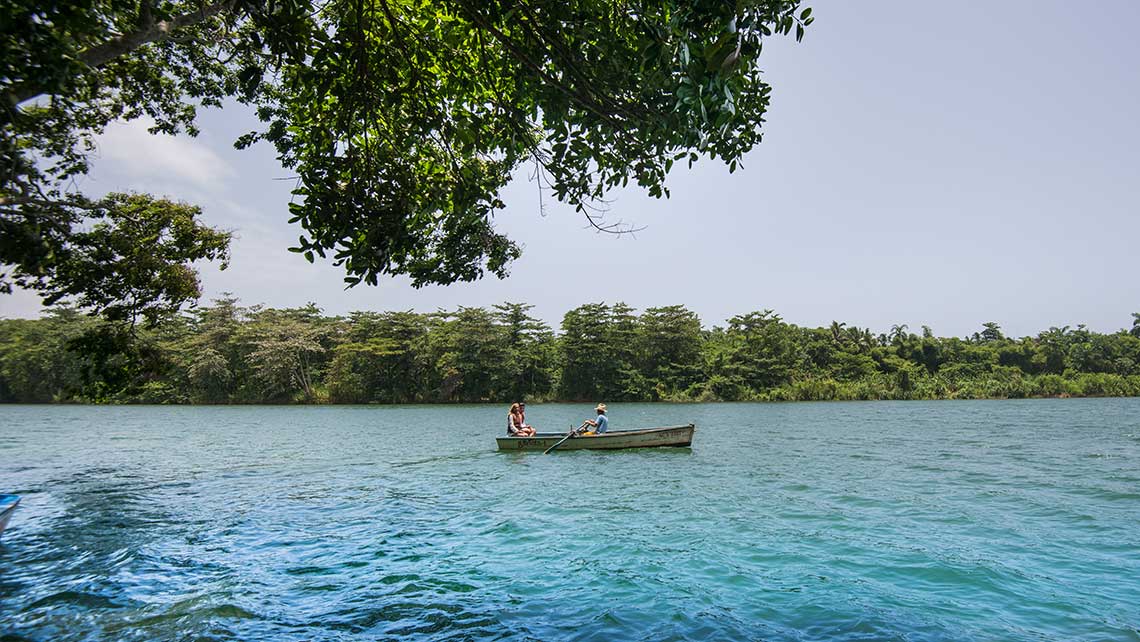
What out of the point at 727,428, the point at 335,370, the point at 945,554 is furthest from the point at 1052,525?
the point at 335,370

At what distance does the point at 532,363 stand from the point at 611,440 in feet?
141

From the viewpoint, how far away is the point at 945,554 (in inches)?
310

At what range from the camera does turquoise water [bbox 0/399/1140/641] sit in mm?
5746

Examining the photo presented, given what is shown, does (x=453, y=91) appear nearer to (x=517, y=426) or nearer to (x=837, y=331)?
(x=517, y=426)

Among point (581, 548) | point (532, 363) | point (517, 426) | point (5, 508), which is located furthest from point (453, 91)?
point (532, 363)

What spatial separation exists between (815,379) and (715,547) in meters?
57.3

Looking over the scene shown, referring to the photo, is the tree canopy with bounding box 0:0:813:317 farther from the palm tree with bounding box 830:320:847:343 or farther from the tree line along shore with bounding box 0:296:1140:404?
the palm tree with bounding box 830:320:847:343

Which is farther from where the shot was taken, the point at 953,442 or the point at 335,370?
the point at 335,370

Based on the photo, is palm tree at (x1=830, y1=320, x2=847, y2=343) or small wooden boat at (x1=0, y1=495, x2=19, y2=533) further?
palm tree at (x1=830, y1=320, x2=847, y2=343)

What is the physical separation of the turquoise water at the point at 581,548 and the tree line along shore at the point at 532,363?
42355mm

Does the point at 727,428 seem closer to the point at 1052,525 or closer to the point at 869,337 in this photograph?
the point at 1052,525

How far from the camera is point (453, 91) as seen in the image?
5.66m

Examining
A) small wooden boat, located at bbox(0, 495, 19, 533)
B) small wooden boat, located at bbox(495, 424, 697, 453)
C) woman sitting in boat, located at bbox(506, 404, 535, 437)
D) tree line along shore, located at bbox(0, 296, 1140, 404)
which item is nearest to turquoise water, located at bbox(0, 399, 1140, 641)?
small wooden boat, located at bbox(0, 495, 19, 533)

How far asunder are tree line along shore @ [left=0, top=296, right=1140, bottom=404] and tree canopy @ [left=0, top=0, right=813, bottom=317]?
53809mm
